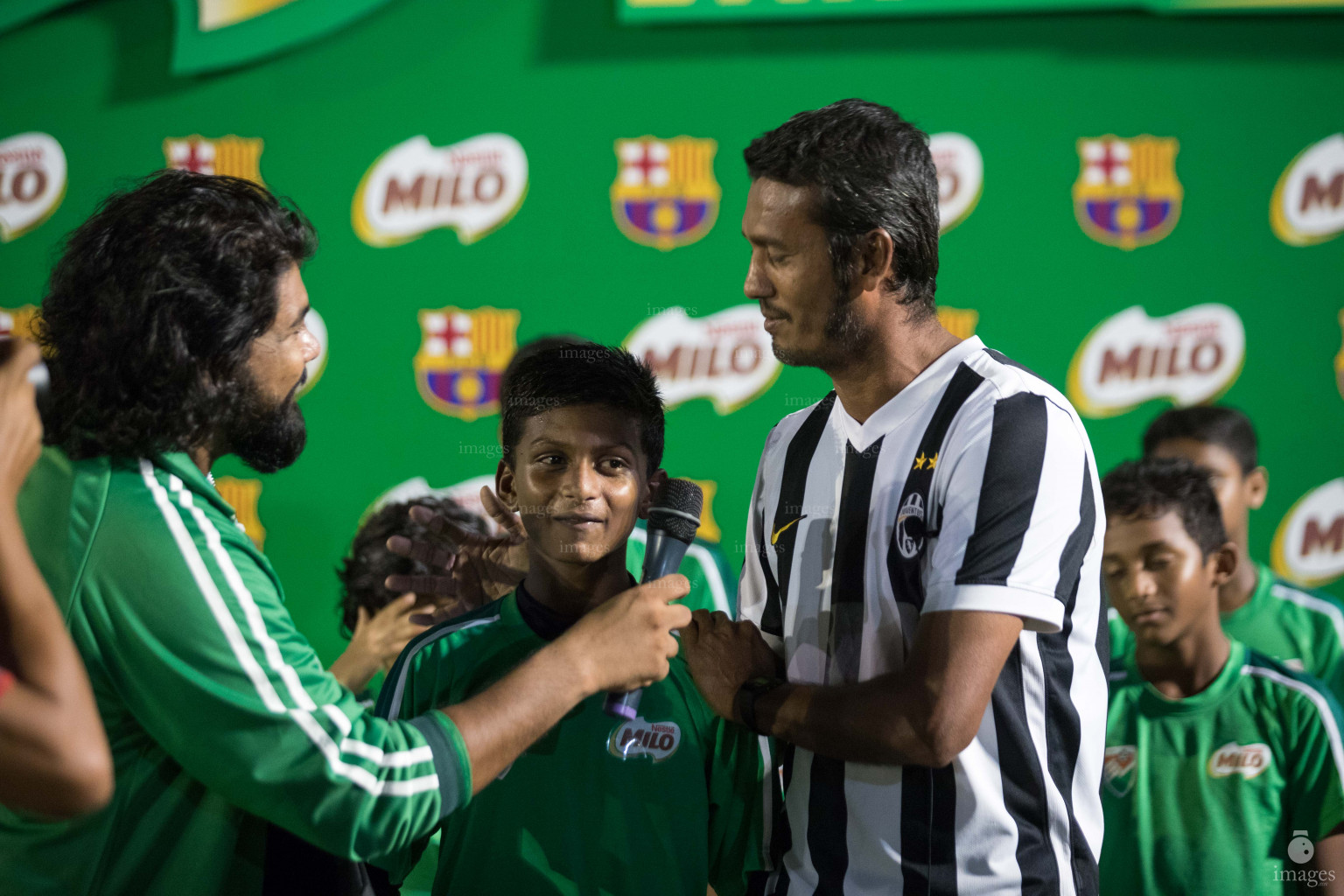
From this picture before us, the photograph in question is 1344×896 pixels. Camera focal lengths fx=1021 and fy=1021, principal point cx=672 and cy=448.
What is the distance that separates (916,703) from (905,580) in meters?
0.16

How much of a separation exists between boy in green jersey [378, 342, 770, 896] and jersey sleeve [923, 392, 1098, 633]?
47 centimetres

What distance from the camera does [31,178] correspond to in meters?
3.35

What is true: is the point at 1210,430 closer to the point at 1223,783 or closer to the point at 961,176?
the point at 961,176

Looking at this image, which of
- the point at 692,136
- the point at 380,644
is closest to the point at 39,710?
the point at 380,644

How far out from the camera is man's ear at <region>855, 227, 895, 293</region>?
1398mm

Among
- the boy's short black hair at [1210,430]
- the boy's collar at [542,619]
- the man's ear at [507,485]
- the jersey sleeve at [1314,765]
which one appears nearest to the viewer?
the boy's collar at [542,619]

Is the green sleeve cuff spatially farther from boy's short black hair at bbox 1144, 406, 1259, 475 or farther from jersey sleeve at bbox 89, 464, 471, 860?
boy's short black hair at bbox 1144, 406, 1259, 475

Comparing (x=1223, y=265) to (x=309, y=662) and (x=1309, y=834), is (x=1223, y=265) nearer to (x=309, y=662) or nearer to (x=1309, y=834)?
(x=1309, y=834)

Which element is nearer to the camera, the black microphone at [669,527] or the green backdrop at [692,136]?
the black microphone at [669,527]

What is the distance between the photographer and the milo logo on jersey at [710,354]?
10.9 feet

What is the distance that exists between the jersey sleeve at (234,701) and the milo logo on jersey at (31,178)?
2.85m

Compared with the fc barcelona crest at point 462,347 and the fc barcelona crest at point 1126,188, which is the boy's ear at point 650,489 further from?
the fc barcelona crest at point 1126,188

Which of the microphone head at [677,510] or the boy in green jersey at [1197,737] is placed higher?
the microphone head at [677,510]

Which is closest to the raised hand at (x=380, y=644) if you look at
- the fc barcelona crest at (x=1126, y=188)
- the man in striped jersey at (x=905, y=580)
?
the man in striped jersey at (x=905, y=580)
